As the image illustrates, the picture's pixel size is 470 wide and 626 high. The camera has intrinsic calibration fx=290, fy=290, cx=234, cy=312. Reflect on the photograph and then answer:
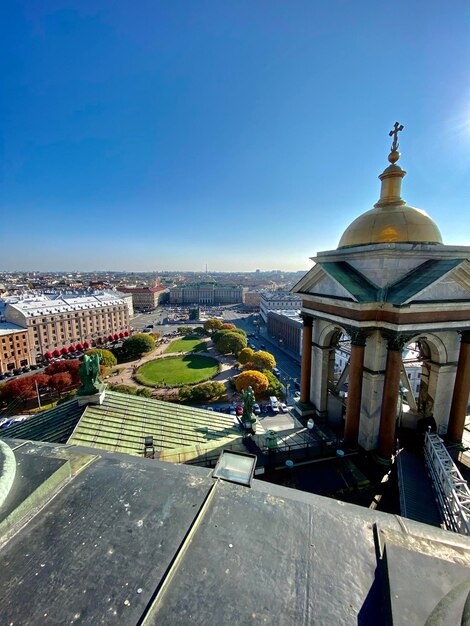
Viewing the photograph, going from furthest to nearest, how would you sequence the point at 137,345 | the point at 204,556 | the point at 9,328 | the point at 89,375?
1. the point at 137,345
2. the point at 9,328
3. the point at 89,375
4. the point at 204,556

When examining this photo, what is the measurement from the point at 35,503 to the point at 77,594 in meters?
1.67

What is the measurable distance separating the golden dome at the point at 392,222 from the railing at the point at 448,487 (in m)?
10.4

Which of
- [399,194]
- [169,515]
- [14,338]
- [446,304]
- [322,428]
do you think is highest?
[399,194]

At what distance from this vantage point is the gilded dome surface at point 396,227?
15.1m

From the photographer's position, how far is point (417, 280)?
45.6 feet

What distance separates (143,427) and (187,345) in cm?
8014

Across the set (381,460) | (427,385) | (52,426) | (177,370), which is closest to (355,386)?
(381,460)

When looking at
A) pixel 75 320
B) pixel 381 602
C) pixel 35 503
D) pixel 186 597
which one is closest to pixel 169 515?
pixel 186 597

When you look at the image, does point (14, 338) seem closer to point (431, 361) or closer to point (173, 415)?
point (173, 415)

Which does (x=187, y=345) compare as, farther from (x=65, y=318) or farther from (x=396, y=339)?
(x=396, y=339)

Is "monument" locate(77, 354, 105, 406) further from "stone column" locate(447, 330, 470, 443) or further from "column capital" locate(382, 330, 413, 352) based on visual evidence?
"stone column" locate(447, 330, 470, 443)

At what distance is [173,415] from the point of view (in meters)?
19.7

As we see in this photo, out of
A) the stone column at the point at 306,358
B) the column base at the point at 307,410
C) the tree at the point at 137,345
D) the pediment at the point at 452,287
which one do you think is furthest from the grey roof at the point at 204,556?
the tree at the point at 137,345

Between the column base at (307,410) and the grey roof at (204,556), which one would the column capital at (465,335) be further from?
the grey roof at (204,556)
